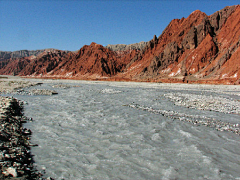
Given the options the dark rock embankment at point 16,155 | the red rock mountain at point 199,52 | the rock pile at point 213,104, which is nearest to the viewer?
the dark rock embankment at point 16,155

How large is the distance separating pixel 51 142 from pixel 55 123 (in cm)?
303

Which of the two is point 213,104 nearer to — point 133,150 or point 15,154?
point 133,150

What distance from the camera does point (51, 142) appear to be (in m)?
7.33

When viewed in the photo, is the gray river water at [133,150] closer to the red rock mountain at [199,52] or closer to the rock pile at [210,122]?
the rock pile at [210,122]

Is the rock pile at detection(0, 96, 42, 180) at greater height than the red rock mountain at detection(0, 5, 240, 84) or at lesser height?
lesser

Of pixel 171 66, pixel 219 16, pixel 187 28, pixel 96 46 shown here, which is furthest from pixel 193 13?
pixel 96 46

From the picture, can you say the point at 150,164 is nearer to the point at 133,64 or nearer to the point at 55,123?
the point at 55,123

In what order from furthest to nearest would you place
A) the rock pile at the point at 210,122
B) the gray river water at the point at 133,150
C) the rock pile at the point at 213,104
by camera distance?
the rock pile at the point at 213,104, the rock pile at the point at 210,122, the gray river water at the point at 133,150

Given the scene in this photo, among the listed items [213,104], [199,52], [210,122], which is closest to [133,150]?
[210,122]

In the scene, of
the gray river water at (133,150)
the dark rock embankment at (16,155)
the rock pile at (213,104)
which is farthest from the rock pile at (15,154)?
the rock pile at (213,104)

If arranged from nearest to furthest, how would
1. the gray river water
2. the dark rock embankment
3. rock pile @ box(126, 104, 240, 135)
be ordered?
the dark rock embankment → the gray river water → rock pile @ box(126, 104, 240, 135)

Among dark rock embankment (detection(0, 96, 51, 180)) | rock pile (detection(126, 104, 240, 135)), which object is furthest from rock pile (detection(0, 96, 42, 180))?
rock pile (detection(126, 104, 240, 135))

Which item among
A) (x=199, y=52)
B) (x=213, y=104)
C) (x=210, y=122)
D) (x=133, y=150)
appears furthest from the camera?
(x=199, y=52)

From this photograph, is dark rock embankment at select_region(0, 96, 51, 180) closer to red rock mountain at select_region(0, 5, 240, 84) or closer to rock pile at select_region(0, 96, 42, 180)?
rock pile at select_region(0, 96, 42, 180)
